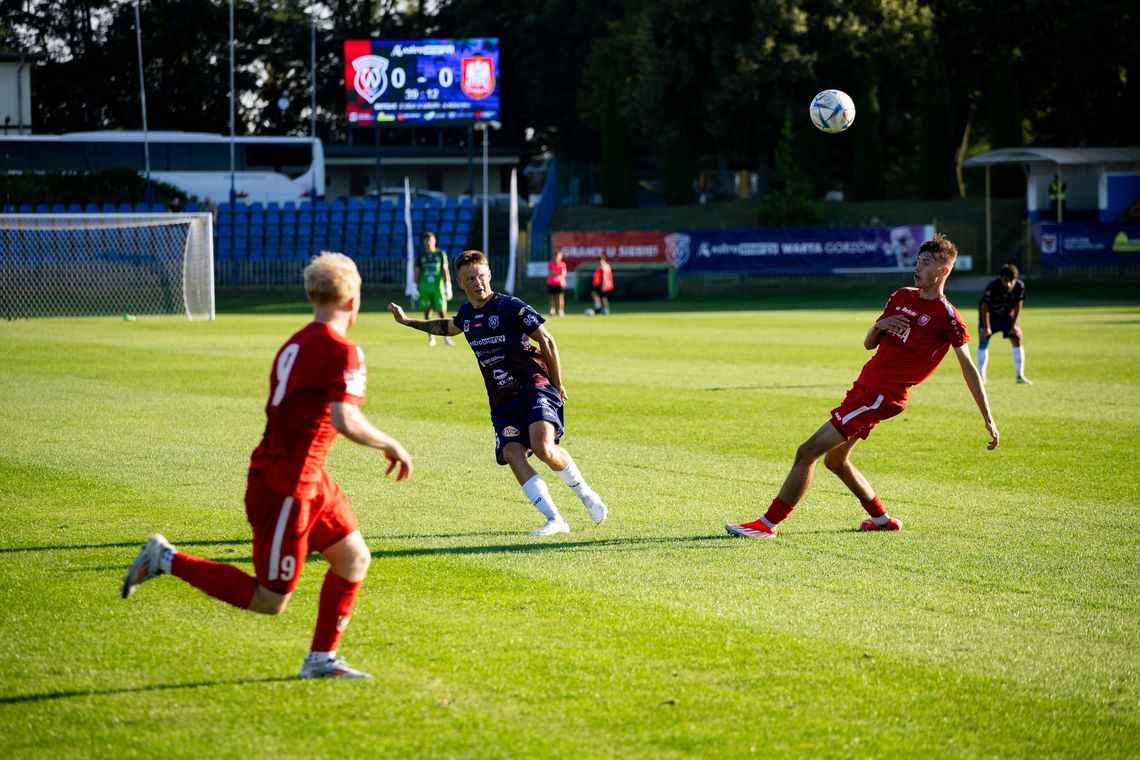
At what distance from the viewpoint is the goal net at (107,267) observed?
35.5 meters

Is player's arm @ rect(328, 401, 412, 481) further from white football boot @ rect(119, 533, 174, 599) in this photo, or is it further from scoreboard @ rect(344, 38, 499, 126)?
scoreboard @ rect(344, 38, 499, 126)

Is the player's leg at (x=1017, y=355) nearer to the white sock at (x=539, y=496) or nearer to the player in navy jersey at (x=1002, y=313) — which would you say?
the player in navy jersey at (x=1002, y=313)

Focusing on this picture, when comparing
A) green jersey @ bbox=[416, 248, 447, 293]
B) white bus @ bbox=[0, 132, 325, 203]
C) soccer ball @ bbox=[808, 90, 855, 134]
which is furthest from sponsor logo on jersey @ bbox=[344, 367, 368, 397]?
white bus @ bbox=[0, 132, 325, 203]

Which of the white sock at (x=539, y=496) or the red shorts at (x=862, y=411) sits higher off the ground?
the red shorts at (x=862, y=411)

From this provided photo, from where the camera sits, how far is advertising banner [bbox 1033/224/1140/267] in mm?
44812

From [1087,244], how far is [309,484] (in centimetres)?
4489

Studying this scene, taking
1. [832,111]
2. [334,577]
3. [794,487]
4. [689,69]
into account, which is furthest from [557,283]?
[334,577]

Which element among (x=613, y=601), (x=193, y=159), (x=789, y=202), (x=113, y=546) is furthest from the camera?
(x=193, y=159)

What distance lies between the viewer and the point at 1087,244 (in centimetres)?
4538

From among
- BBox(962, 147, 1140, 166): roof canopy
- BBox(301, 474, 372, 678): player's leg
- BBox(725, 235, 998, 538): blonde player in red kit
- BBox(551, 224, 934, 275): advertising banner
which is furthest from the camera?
BBox(962, 147, 1140, 166): roof canopy

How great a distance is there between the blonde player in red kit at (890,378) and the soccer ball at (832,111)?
4973 mm

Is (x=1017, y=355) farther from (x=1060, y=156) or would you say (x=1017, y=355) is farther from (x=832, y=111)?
(x=1060, y=156)

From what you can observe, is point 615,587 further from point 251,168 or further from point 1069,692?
point 251,168

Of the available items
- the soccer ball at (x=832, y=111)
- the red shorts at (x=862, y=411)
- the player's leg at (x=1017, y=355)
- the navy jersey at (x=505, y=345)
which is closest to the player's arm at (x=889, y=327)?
the red shorts at (x=862, y=411)
